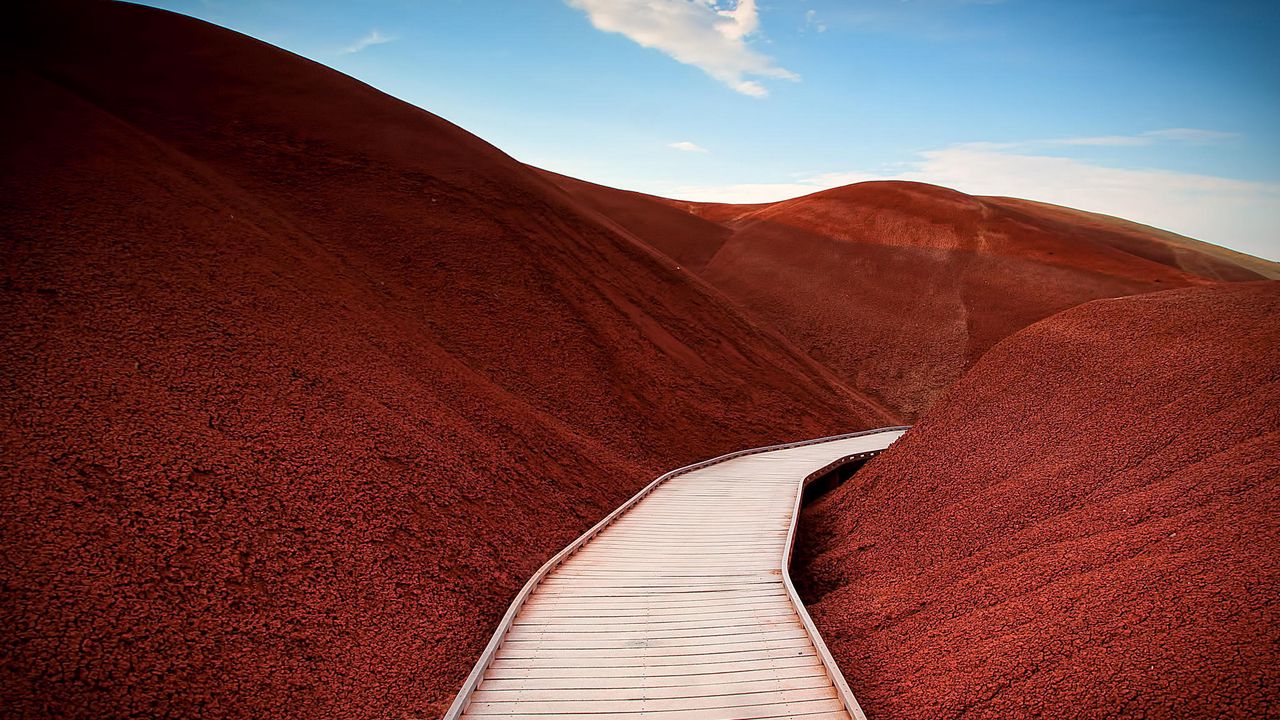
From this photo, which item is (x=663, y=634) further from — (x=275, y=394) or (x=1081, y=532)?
(x=275, y=394)

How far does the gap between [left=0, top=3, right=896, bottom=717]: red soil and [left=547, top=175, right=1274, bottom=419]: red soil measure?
14.2 m

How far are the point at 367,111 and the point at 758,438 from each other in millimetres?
16964

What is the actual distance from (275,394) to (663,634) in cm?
577

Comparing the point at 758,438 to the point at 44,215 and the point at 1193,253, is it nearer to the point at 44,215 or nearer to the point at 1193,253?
A: the point at 44,215

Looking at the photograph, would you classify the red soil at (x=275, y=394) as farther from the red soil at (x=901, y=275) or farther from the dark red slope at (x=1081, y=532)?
the red soil at (x=901, y=275)

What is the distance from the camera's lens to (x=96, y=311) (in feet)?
26.3

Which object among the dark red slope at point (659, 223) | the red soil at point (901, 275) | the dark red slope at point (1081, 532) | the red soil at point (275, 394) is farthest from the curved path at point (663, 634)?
the dark red slope at point (659, 223)

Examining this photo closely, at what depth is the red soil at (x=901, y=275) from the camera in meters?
32.9

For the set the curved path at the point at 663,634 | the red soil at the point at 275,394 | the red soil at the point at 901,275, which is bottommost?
the curved path at the point at 663,634

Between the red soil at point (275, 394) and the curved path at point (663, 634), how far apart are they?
1.99 ft

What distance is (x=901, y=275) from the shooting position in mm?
38562

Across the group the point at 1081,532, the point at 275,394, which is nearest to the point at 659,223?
the point at 275,394

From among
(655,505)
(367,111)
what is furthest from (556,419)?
(367,111)

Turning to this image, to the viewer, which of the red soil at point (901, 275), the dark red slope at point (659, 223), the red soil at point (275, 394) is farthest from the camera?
the dark red slope at point (659, 223)
